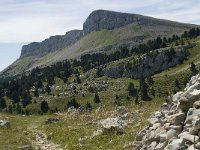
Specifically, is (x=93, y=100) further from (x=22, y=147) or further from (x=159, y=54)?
(x=22, y=147)

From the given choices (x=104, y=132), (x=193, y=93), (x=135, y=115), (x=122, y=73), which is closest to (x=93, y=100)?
(x=122, y=73)

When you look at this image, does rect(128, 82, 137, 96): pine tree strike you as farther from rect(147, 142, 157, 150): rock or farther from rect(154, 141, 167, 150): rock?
rect(154, 141, 167, 150): rock

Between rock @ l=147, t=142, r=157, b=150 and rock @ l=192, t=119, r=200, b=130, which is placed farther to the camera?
rock @ l=147, t=142, r=157, b=150

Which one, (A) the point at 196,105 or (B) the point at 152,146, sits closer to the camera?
(A) the point at 196,105

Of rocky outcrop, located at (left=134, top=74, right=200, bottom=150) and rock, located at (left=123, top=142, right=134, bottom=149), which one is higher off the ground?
rocky outcrop, located at (left=134, top=74, right=200, bottom=150)

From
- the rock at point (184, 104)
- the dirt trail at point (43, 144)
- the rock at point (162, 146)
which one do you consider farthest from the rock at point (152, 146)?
the dirt trail at point (43, 144)

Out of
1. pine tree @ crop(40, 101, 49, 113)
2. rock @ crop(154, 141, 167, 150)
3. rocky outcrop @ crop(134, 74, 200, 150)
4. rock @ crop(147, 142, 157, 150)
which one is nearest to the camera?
rocky outcrop @ crop(134, 74, 200, 150)

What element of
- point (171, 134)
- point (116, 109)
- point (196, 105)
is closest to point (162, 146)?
point (171, 134)

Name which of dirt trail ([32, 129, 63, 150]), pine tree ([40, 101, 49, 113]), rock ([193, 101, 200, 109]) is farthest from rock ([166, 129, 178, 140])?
pine tree ([40, 101, 49, 113])

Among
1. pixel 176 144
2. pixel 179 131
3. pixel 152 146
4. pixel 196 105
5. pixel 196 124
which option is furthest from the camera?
pixel 152 146

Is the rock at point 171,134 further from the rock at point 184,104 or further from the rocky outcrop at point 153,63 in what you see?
the rocky outcrop at point 153,63

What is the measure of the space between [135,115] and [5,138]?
13.7 metres

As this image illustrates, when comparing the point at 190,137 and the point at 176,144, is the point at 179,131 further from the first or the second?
the point at 176,144

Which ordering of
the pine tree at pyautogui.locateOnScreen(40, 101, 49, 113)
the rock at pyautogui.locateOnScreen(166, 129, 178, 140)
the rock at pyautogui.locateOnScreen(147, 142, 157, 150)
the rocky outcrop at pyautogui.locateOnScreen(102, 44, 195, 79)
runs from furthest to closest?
the rocky outcrop at pyautogui.locateOnScreen(102, 44, 195, 79), the pine tree at pyautogui.locateOnScreen(40, 101, 49, 113), the rock at pyautogui.locateOnScreen(147, 142, 157, 150), the rock at pyautogui.locateOnScreen(166, 129, 178, 140)
